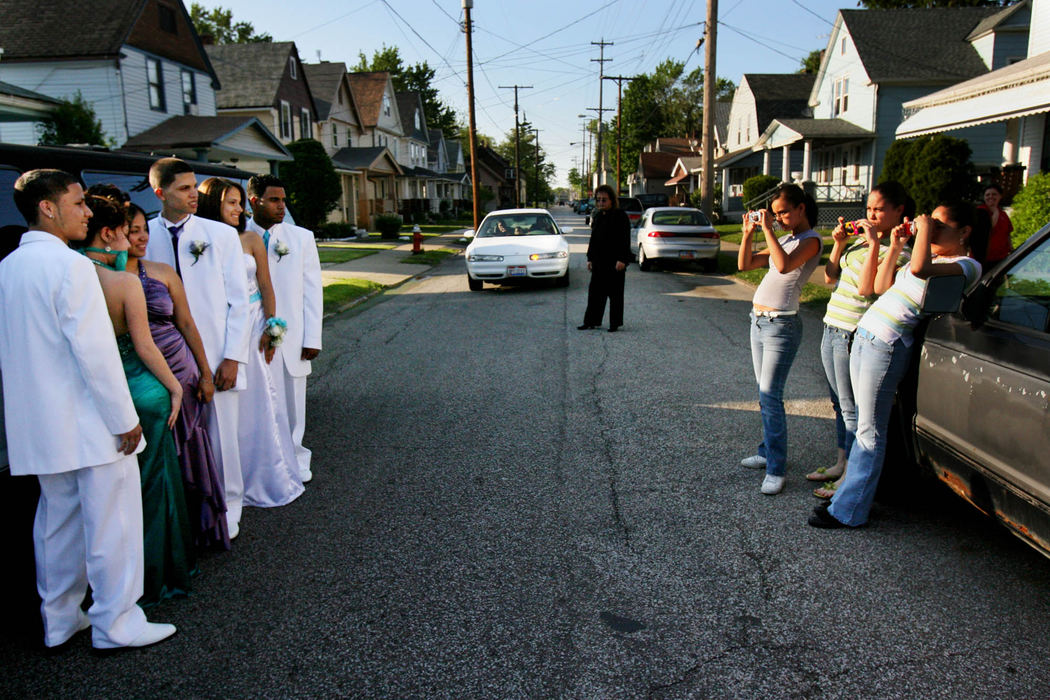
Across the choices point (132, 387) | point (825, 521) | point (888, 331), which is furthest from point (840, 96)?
point (132, 387)

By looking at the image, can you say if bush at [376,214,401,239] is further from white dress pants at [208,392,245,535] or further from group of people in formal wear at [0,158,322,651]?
white dress pants at [208,392,245,535]

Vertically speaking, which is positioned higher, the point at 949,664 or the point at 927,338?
the point at 927,338

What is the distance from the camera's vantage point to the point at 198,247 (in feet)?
12.7

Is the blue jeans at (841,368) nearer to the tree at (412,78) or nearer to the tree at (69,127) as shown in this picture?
A: the tree at (69,127)

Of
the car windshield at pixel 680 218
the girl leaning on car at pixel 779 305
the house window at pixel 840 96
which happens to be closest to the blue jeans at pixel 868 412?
the girl leaning on car at pixel 779 305

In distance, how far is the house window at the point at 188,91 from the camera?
93.1 ft

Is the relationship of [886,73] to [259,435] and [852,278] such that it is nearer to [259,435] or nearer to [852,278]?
[852,278]

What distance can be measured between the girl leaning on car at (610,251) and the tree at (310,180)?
19704 millimetres

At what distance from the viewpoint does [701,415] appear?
21.1 feet

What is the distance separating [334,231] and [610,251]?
2346cm

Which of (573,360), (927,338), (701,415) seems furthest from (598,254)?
(927,338)

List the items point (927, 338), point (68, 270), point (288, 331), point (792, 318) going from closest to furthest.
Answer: point (68, 270) → point (927, 338) → point (792, 318) → point (288, 331)

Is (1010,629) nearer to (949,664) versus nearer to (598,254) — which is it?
(949,664)

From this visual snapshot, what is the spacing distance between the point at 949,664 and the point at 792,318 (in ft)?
7.10
